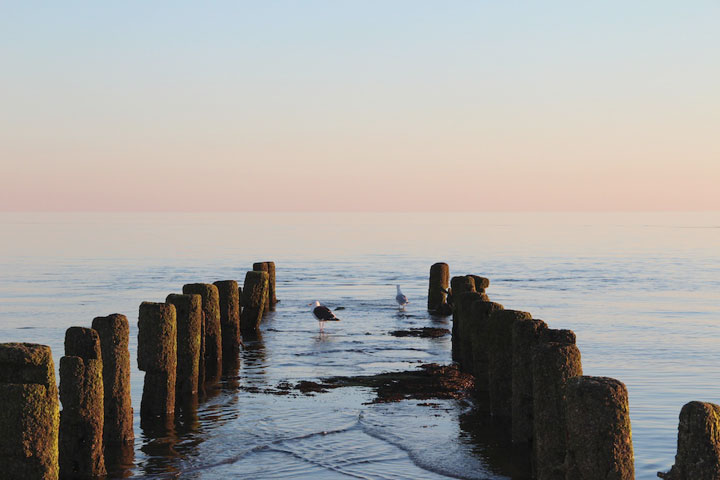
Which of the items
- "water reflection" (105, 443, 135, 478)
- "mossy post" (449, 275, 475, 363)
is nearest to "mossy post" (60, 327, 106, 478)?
"water reflection" (105, 443, 135, 478)

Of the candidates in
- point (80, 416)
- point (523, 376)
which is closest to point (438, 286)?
point (523, 376)

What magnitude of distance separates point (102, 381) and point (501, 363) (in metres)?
5.41

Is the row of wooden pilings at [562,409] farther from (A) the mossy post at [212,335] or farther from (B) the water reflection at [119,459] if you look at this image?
(A) the mossy post at [212,335]

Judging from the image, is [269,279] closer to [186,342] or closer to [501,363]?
[186,342]

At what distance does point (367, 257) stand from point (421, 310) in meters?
33.7

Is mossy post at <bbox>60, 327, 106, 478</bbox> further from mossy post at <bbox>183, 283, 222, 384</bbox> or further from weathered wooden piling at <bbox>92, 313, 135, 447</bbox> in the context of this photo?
mossy post at <bbox>183, 283, 222, 384</bbox>

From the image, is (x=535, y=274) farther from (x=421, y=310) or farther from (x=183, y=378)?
(x=183, y=378)

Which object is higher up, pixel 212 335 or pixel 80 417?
pixel 212 335

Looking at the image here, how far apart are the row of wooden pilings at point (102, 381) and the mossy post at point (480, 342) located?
437cm

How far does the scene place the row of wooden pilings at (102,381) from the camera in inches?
302

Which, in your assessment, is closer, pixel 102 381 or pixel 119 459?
pixel 102 381

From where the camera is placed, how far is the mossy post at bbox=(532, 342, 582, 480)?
26.9 ft

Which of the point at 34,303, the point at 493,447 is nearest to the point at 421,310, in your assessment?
the point at 34,303

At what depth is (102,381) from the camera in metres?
9.88
